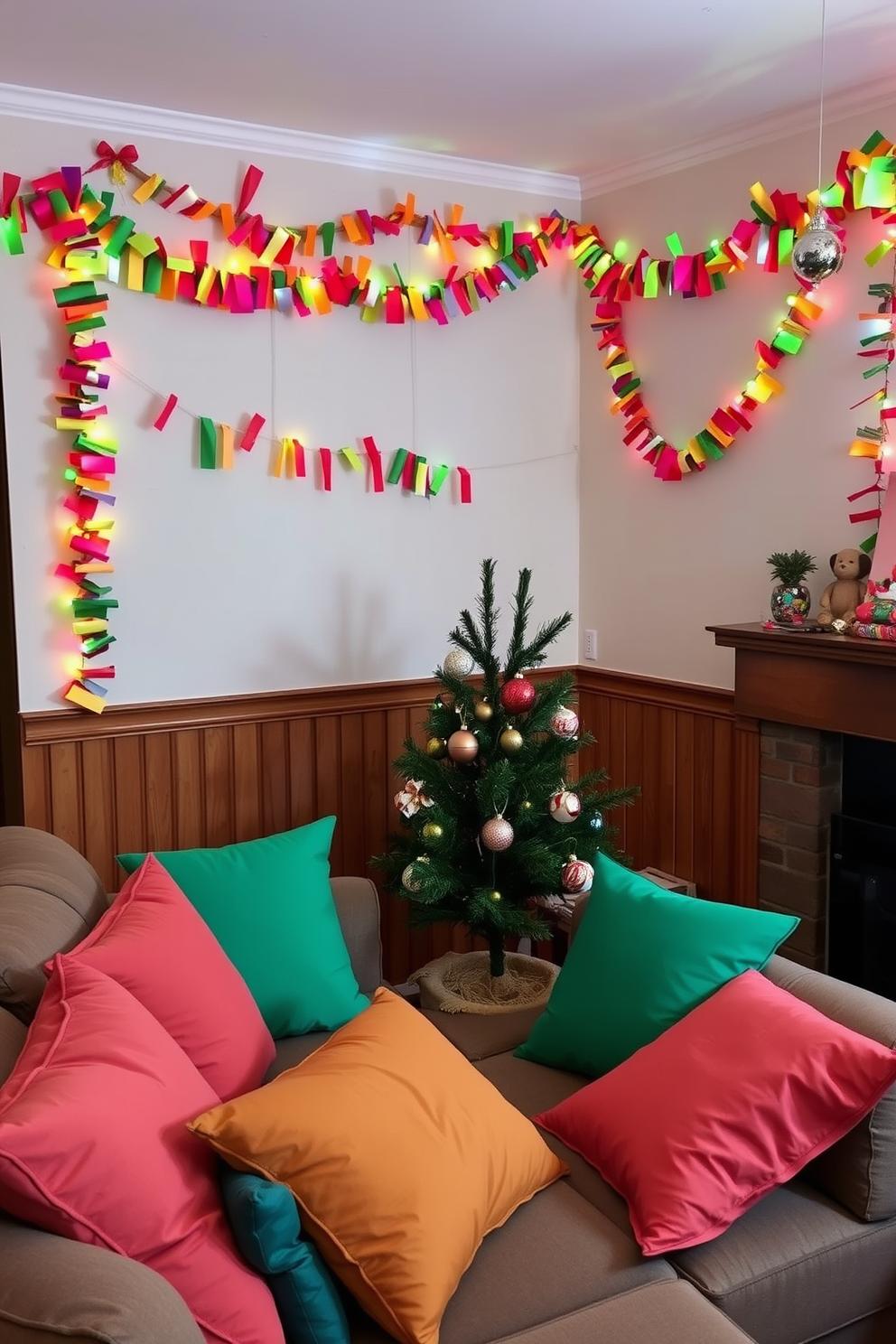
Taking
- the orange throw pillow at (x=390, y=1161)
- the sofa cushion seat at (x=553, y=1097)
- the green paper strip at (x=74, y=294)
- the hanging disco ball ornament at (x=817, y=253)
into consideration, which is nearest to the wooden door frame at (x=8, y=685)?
the green paper strip at (x=74, y=294)

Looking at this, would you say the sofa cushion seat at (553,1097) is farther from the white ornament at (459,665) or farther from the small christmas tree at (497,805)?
the white ornament at (459,665)

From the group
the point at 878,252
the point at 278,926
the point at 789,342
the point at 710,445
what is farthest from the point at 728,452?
the point at 278,926

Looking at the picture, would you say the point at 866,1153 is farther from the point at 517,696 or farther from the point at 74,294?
the point at 74,294

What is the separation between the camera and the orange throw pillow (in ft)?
5.06

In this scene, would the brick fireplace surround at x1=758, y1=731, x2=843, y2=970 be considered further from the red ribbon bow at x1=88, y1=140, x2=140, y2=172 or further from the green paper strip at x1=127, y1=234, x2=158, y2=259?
the red ribbon bow at x1=88, y1=140, x2=140, y2=172

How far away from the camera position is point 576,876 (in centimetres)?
263

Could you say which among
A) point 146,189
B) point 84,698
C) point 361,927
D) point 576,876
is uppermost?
point 146,189

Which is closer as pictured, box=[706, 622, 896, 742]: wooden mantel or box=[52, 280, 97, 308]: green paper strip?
box=[706, 622, 896, 742]: wooden mantel

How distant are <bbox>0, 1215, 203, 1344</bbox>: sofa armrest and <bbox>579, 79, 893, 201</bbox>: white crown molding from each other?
287 cm

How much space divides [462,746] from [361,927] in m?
0.47

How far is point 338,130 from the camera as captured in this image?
10.4 feet

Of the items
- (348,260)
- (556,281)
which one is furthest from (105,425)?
(556,281)

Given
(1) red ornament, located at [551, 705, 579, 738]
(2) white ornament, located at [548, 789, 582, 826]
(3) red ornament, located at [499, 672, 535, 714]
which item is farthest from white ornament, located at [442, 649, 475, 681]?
(2) white ornament, located at [548, 789, 582, 826]

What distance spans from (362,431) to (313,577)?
456mm
